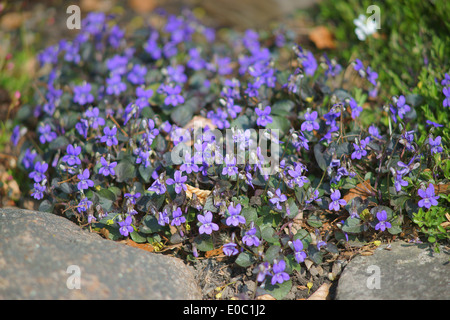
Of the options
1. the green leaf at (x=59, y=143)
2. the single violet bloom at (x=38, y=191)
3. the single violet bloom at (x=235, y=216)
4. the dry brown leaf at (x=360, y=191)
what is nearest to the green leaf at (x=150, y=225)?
the single violet bloom at (x=235, y=216)

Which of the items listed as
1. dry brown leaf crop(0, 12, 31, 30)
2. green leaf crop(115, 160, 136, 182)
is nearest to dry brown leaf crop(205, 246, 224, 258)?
green leaf crop(115, 160, 136, 182)

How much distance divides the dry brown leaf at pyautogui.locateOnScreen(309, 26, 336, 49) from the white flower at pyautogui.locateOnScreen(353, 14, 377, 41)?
1.71 ft

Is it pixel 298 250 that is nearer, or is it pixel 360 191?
pixel 298 250

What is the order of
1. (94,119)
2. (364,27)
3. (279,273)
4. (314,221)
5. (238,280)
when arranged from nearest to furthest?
1. (279,273)
2. (238,280)
3. (314,221)
4. (94,119)
5. (364,27)

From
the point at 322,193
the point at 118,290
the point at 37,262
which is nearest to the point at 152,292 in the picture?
the point at 118,290

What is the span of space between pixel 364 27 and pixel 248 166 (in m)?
2.49

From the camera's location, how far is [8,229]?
2.77 metres

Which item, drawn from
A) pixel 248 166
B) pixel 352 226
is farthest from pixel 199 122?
pixel 352 226

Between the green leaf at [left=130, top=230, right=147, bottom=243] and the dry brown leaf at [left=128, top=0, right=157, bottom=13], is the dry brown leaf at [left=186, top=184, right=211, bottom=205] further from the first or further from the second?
the dry brown leaf at [left=128, top=0, right=157, bottom=13]

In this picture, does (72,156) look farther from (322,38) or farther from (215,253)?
(322,38)

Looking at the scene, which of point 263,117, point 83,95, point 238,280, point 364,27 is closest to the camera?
point 238,280

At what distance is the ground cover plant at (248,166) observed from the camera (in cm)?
301

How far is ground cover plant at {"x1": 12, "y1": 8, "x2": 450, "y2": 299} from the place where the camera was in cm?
301

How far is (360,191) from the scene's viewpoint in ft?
10.7
